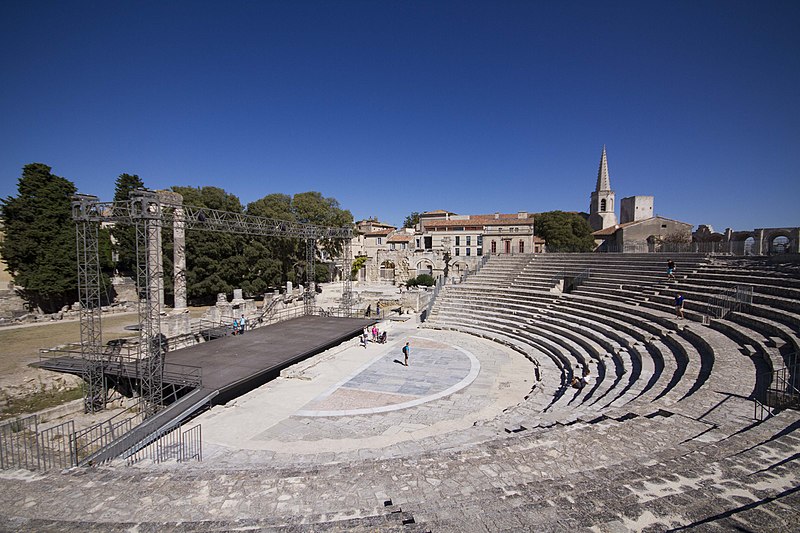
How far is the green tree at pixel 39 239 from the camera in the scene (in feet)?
89.2

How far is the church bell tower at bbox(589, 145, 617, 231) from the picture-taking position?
214 feet

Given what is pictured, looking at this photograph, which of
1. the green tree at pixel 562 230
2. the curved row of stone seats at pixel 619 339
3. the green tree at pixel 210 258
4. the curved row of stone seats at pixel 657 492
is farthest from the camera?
the green tree at pixel 562 230

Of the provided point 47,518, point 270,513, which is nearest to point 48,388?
point 47,518

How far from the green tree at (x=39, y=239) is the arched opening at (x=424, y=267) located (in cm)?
3217

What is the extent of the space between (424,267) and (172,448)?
37305 millimetres

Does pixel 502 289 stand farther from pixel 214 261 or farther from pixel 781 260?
pixel 214 261

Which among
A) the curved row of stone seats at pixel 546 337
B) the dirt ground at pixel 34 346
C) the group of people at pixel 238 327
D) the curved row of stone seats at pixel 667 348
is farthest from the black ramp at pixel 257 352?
the curved row of stone seats at pixel 667 348

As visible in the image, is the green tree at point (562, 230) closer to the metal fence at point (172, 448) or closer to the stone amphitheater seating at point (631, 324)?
the stone amphitheater seating at point (631, 324)

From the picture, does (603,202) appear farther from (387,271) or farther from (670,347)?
(670,347)

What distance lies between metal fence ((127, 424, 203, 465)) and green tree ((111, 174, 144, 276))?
28.8m

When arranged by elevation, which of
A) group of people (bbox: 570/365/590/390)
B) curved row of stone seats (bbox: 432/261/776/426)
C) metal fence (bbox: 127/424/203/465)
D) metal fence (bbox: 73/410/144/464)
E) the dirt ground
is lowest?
metal fence (bbox: 73/410/144/464)

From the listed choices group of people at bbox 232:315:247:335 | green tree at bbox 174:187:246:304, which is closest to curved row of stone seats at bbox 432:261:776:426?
group of people at bbox 232:315:247:335

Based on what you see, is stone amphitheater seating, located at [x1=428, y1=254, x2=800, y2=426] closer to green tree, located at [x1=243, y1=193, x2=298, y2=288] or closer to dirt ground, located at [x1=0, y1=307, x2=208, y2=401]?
green tree, located at [x1=243, y1=193, x2=298, y2=288]

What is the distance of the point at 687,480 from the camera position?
4.69m
